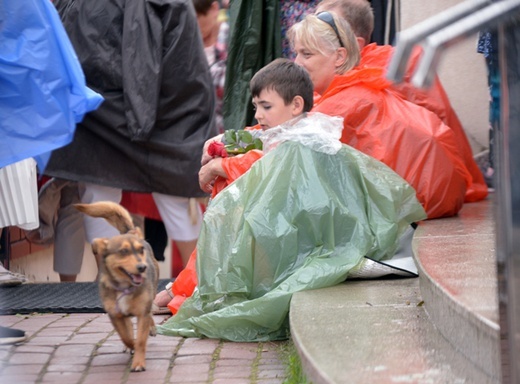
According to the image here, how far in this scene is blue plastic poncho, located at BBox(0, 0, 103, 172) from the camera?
5.05 m

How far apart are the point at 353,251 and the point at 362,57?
1.85m

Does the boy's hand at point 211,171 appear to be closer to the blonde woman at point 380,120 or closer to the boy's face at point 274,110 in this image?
the boy's face at point 274,110

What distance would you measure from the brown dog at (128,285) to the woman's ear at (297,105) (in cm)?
129

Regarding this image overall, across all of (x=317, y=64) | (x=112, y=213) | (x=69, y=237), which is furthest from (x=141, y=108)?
(x=112, y=213)

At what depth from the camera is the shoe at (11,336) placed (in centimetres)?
482

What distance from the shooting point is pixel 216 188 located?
5.49 metres

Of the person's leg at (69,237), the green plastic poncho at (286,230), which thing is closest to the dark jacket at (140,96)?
the person's leg at (69,237)

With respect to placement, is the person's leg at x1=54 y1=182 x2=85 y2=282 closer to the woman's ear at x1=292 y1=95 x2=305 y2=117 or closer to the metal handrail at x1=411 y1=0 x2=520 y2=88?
the woman's ear at x1=292 y1=95 x2=305 y2=117

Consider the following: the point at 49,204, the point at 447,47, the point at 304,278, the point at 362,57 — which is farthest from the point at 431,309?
the point at 49,204

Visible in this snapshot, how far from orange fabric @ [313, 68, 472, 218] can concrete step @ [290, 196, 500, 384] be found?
76 cm

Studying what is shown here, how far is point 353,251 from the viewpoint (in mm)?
4848

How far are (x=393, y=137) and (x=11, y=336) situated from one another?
225 cm

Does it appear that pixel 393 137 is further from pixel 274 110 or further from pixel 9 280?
pixel 9 280

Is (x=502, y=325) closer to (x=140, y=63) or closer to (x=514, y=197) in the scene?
(x=514, y=197)
